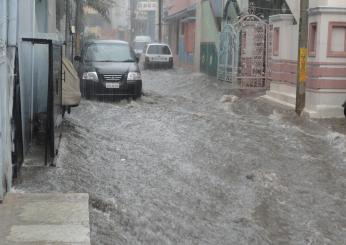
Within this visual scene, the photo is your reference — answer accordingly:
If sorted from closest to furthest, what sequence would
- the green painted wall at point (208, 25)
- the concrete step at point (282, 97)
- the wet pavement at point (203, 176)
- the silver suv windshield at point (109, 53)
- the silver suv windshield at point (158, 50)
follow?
the wet pavement at point (203, 176) → the concrete step at point (282, 97) → the silver suv windshield at point (109, 53) → the green painted wall at point (208, 25) → the silver suv windshield at point (158, 50)

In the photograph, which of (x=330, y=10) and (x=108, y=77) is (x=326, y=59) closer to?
(x=330, y=10)

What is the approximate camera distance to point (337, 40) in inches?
559

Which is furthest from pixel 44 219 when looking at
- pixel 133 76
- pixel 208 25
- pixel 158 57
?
pixel 158 57

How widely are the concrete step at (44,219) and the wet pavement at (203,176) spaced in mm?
231

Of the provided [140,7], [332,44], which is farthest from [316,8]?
[140,7]

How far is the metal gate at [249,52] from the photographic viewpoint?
68.9ft

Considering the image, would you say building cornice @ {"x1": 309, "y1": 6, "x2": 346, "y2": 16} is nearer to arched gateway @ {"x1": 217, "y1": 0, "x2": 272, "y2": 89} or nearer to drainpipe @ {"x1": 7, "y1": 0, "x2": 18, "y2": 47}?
arched gateway @ {"x1": 217, "y1": 0, "x2": 272, "y2": 89}

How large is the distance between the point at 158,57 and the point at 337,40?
22.6 m

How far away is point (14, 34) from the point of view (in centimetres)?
670

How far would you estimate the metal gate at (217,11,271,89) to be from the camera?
2102 centimetres

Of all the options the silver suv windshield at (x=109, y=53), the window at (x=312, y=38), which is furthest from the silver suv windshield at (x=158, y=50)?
the window at (x=312, y=38)

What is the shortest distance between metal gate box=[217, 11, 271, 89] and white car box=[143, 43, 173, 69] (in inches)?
526

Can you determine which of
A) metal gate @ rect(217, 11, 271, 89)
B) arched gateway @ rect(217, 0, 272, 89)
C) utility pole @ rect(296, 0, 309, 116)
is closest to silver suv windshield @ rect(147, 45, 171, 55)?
arched gateway @ rect(217, 0, 272, 89)

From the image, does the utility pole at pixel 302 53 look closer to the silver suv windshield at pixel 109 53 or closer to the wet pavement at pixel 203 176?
the wet pavement at pixel 203 176
